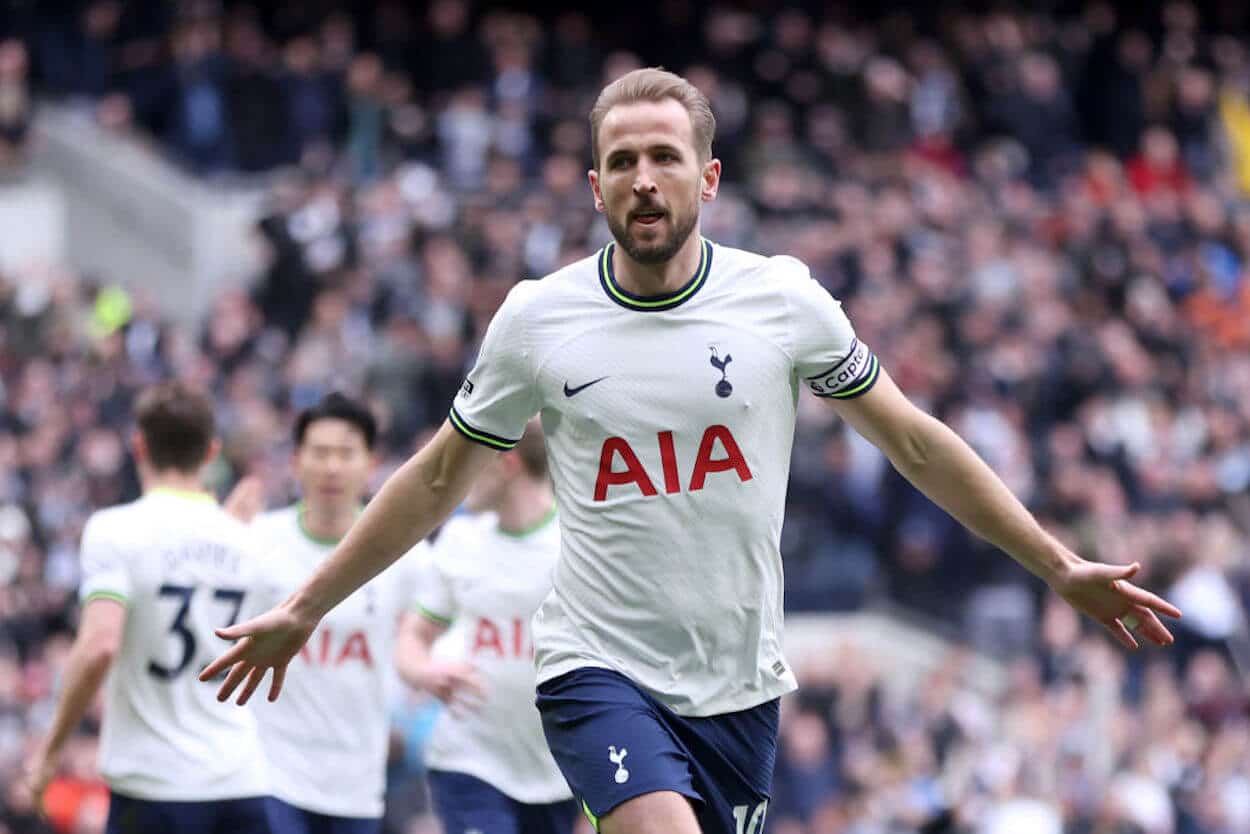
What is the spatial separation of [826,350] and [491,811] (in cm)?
294

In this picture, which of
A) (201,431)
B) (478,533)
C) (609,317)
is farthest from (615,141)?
(478,533)

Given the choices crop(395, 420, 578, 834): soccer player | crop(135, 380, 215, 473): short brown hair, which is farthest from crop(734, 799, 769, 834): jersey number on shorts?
crop(135, 380, 215, 473): short brown hair

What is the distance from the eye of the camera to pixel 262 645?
19.7 ft

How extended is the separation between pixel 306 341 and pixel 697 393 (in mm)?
12465

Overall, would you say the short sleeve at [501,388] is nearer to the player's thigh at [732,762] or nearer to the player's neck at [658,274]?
the player's neck at [658,274]

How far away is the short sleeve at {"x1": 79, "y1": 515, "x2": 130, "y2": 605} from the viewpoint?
761cm

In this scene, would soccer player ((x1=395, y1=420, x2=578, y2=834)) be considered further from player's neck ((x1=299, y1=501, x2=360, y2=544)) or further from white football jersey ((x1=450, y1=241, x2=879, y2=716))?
white football jersey ((x1=450, y1=241, x2=879, y2=716))

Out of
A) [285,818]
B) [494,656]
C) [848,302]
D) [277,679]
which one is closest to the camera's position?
[277,679]

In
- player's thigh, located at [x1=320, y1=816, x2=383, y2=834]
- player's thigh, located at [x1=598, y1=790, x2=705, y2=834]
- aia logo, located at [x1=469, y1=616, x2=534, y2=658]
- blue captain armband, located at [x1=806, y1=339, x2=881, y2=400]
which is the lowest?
player's thigh, located at [x1=320, y1=816, x2=383, y2=834]

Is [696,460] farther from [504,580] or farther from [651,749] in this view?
[504,580]

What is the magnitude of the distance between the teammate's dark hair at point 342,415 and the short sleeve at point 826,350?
277cm

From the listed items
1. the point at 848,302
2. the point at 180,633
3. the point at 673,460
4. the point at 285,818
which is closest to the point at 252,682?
the point at 673,460

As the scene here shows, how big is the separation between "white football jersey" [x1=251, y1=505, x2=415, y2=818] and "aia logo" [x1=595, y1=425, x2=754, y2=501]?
8.55 ft

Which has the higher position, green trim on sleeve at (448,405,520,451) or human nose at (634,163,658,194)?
human nose at (634,163,658,194)
